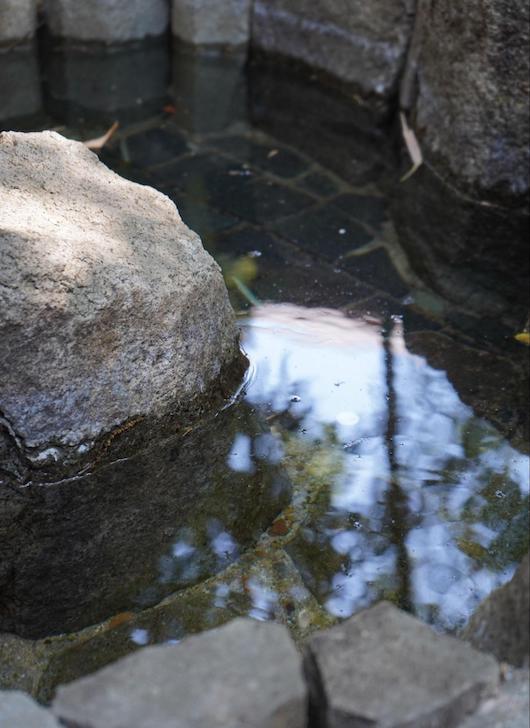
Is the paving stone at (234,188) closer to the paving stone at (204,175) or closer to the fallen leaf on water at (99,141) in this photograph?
the paving stone at (204,175)

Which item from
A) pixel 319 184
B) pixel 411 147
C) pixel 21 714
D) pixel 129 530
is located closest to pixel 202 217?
pixel 319 184

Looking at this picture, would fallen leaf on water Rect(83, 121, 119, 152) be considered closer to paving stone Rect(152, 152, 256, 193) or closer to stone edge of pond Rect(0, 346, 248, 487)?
paving stone Rect(152, 152, 256, 193)

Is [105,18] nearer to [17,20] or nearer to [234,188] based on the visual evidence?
[17,20]

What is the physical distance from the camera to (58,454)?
2.98 m

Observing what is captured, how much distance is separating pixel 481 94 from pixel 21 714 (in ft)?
12.2

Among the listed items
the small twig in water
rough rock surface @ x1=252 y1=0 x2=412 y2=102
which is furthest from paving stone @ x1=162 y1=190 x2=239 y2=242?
rough rock surface @ x1=252 y1=0 x2=412 y2=102

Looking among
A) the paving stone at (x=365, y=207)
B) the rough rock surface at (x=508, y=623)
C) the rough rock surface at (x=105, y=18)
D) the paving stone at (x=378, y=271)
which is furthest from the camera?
the rough rock surface at (x=105, y=18)

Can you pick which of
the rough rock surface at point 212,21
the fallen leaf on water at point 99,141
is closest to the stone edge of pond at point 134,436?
the fallen leaf on water at point 99,141

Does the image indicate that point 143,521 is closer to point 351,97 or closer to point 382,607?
point 382,607

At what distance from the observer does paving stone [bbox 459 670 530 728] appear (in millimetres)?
1664

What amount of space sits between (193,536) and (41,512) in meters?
0.44

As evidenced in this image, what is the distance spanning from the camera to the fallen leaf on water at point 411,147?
16.4 feet

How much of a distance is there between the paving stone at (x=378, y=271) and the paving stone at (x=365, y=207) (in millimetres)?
285

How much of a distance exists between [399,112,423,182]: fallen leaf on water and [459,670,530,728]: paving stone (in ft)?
11.5
